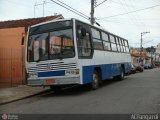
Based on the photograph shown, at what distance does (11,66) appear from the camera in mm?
21438

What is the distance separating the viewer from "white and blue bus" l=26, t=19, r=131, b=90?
1431 cm

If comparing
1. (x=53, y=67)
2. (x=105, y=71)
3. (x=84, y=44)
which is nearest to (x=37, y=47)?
(x=53, y=67)

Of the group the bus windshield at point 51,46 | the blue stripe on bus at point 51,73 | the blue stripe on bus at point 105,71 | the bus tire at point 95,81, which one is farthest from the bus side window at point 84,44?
the bus tire at point 95,81

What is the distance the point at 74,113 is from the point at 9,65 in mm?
12535

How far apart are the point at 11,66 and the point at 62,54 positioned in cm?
790

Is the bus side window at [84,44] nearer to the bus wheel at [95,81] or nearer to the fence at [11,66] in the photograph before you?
the bus wheel at [95,81]

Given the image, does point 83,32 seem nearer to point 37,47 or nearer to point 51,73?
point 37,47

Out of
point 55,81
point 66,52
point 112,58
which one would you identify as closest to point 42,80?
point 55,81

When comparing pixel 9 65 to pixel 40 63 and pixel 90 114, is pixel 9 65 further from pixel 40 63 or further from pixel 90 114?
pixel 90 114

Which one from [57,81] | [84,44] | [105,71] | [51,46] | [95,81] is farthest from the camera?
[105,71]

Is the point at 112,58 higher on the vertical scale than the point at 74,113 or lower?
higher

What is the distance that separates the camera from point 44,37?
1512cm

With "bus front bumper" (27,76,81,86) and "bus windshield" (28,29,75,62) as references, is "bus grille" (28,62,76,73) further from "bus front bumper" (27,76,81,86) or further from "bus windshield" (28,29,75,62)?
"bus front bumper" (27,76,81,86)

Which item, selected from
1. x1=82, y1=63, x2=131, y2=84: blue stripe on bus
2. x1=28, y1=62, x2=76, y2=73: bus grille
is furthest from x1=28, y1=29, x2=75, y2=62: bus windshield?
x1=82, y1=63, x2=131, y2=84: blue stripe on bus
